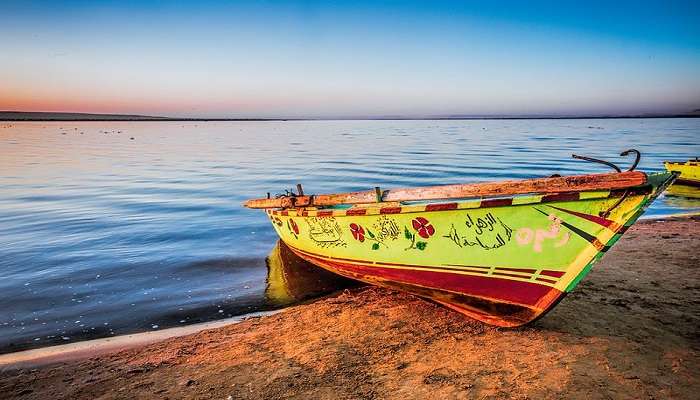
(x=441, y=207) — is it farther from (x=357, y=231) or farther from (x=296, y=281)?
(x=296, y=281)

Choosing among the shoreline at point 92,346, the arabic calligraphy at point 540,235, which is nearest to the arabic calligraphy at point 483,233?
the arabic calligraphy at point 540,235

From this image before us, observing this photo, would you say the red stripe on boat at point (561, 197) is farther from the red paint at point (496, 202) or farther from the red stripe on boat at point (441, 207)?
the red stripe on boat at point (441, 207)

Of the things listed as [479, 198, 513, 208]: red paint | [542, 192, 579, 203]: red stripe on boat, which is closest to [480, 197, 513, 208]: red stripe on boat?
[479, 198, 513, 208]: red paint

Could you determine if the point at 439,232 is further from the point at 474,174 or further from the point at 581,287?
the point at 474,174

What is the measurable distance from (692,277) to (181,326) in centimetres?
851

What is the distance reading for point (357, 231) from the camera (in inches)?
260

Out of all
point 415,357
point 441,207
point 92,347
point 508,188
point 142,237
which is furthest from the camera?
point 142,237

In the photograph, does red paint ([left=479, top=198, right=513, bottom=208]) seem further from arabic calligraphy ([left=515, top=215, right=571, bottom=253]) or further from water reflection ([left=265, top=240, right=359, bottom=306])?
water reflection ([left=265, top=240, right=359, bottom=306])

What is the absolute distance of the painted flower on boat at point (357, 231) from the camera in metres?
6.51

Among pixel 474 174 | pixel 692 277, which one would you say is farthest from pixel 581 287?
pixel 474 174

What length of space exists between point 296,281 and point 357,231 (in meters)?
2.85

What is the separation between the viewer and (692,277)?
6.88 m

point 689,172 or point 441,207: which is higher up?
point 441,207

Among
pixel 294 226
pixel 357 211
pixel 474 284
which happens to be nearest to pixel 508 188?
pixel 474 284
